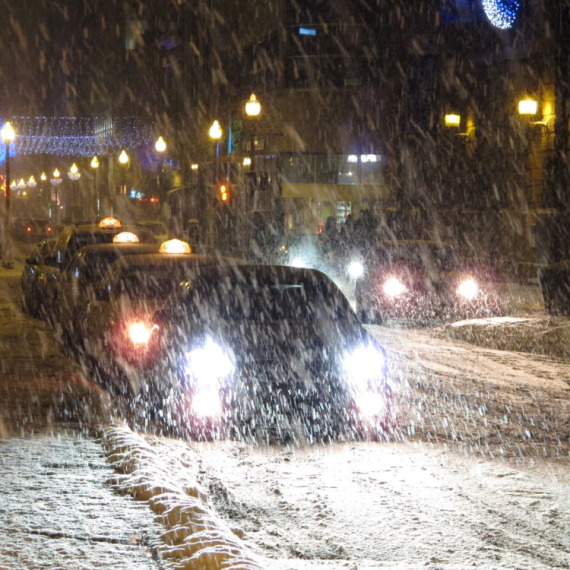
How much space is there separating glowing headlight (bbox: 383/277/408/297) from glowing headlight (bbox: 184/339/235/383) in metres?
9.91

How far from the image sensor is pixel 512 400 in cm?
918

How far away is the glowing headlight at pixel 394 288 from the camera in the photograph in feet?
55.0

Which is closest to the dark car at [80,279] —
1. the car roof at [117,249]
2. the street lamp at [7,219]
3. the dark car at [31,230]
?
the car roof at [117,249]

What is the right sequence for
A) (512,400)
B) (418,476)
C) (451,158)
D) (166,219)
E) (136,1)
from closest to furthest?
(418,476) < (512,400) < (451,158) < (166,219) < (136,1)

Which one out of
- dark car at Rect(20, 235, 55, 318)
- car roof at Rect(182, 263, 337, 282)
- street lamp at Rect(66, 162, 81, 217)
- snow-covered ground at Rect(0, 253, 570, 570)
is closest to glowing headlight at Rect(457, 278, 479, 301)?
snow-covered ground at Rect(0, 253, 570, 570)

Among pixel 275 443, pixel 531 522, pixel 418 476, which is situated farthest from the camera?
pixel 275 443

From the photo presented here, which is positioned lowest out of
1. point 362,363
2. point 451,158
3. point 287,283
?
point 362,363

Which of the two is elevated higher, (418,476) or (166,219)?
(166,219)

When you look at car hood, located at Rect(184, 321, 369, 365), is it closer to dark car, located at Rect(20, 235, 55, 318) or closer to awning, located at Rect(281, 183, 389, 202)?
dark car, located at Rect(20, 235, 55, 318)

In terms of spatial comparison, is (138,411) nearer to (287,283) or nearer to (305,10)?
(287,283)

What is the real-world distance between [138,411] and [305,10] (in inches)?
1858

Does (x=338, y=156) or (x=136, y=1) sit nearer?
(x=338, y=156)

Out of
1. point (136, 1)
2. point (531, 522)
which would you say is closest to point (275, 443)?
point (531, 522)

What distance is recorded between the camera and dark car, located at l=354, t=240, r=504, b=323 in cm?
1672
